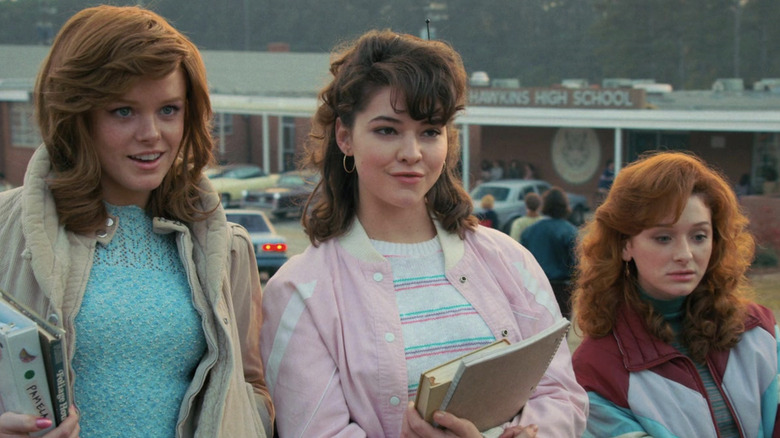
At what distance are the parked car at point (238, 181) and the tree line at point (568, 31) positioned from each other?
8.42 meters

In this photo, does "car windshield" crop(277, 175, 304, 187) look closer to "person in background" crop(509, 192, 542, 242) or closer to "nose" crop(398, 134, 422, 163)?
"person in background" crop(509, 192, 542, 242)

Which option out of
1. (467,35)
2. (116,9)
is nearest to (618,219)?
(116,9)

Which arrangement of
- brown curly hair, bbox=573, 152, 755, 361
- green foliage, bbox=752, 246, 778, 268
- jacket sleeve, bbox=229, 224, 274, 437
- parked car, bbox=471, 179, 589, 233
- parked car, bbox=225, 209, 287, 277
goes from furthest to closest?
parked car, bbox=471, 179, 589, 233 < green foliage, bbox=752, 246, 778, 268 < parked car, bbox=225, 209, 287, 277 < brown curly hair, bbox=573, 152, 755, 361 < jacket sleeve, bbox=229, 224, 274, 437

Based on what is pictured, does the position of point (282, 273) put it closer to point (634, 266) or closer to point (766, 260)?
point (634, 266)

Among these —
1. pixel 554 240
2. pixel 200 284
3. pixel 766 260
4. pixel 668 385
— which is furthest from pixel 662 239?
pixel 766 260

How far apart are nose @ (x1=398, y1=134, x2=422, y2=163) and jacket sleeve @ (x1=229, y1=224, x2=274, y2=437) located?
55 cm

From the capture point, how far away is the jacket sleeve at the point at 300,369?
2.41 meters

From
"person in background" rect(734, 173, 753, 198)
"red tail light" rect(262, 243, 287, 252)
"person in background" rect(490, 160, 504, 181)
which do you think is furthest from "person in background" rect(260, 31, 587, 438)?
"person in background" rect(490, 160, 504, 181)

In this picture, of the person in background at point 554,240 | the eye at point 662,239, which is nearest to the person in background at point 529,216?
the person in background at point 554,240

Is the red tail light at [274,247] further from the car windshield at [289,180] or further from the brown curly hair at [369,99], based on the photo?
the car windshield at [289,180]

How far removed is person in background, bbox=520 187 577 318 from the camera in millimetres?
9148

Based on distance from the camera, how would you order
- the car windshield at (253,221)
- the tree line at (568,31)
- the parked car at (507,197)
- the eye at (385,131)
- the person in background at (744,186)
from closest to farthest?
1. the eye at (385,131)
2. the car windshield at (253,221)
3. the parked car at (507,197)
4. the person in background at (744,186)
5. the tree line at (568,31)

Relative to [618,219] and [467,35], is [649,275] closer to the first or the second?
[618,219]

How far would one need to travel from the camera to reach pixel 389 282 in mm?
2566
